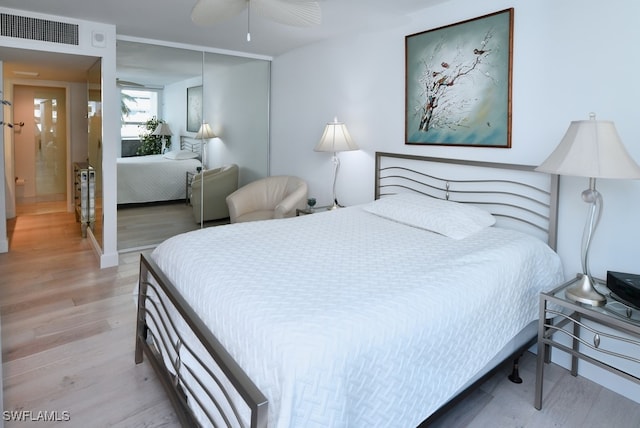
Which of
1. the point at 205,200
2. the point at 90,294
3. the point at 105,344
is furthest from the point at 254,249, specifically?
the point at 205,200

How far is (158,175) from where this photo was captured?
4828mm

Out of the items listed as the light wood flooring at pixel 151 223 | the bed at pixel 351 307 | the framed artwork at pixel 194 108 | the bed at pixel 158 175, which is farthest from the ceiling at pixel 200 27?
the light wood flooring at pixel 151 223

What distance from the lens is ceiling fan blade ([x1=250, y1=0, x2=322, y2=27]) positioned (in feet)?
7.16

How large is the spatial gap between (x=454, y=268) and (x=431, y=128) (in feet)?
5.35

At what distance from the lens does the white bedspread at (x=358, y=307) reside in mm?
1223

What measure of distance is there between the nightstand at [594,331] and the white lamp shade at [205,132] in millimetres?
3966

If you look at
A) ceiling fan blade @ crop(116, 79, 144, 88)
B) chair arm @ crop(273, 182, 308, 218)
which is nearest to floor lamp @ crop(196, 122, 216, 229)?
ceiling fan blade @ crop(116, 79, 144, 88)

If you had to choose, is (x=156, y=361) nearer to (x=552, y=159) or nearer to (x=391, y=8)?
(x=552, y=159)

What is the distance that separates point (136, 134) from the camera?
4.48 meters

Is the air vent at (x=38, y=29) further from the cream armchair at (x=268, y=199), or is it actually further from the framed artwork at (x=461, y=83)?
the framed artwork at (x=461, y=83)

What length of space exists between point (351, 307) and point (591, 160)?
140 cm

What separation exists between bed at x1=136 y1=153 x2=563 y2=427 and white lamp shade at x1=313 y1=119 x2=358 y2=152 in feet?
3.44

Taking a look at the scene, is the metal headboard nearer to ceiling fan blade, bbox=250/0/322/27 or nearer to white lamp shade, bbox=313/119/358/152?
white lamp shade, bbox=313/119/358/152

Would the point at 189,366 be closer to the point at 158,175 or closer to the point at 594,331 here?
the point at 594,331
